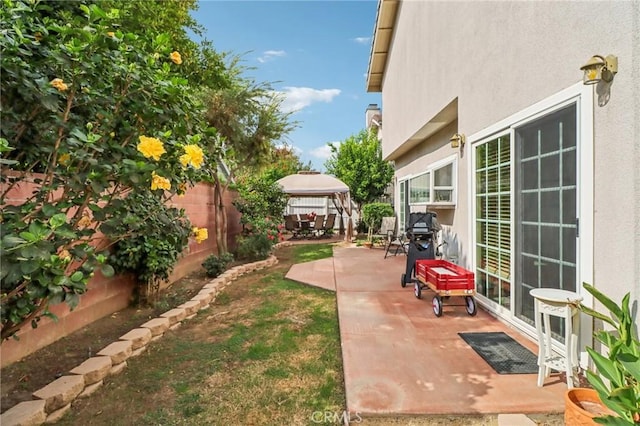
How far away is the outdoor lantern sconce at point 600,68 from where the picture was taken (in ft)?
8.06

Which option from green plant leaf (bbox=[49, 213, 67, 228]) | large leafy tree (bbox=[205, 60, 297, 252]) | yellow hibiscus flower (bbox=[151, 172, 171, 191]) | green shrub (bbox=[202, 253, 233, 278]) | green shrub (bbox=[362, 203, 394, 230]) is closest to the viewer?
green plant leaf (bbox=[49, 213, 67, 228])

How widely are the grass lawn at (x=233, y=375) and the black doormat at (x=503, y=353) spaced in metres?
1.39

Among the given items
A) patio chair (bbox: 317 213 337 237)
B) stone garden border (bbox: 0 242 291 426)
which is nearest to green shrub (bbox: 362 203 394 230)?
patio chair (bbox: 317 213 337 237)

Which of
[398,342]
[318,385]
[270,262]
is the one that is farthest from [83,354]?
[270,262]

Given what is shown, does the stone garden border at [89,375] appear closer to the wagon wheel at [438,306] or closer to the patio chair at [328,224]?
the wagon wheel at [438,306]

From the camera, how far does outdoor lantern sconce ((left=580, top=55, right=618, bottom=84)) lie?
8.06 feet

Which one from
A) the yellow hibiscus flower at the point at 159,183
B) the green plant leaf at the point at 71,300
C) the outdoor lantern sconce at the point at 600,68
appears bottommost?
the green plant leaf at the point at 71,300

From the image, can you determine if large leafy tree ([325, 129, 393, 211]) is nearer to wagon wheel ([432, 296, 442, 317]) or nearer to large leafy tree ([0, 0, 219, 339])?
wagon wheel ([432, 296, 442, 317])

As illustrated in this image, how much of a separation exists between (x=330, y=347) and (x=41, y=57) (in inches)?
132

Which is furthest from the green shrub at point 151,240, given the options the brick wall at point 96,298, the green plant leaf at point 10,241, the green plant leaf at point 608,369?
the green plant leaf at point 608,369

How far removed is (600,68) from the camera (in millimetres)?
2525

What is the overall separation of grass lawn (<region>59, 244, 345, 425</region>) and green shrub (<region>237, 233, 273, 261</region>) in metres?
3.45

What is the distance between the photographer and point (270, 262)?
845cm

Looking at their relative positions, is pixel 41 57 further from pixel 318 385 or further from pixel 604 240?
pixel 604 240
